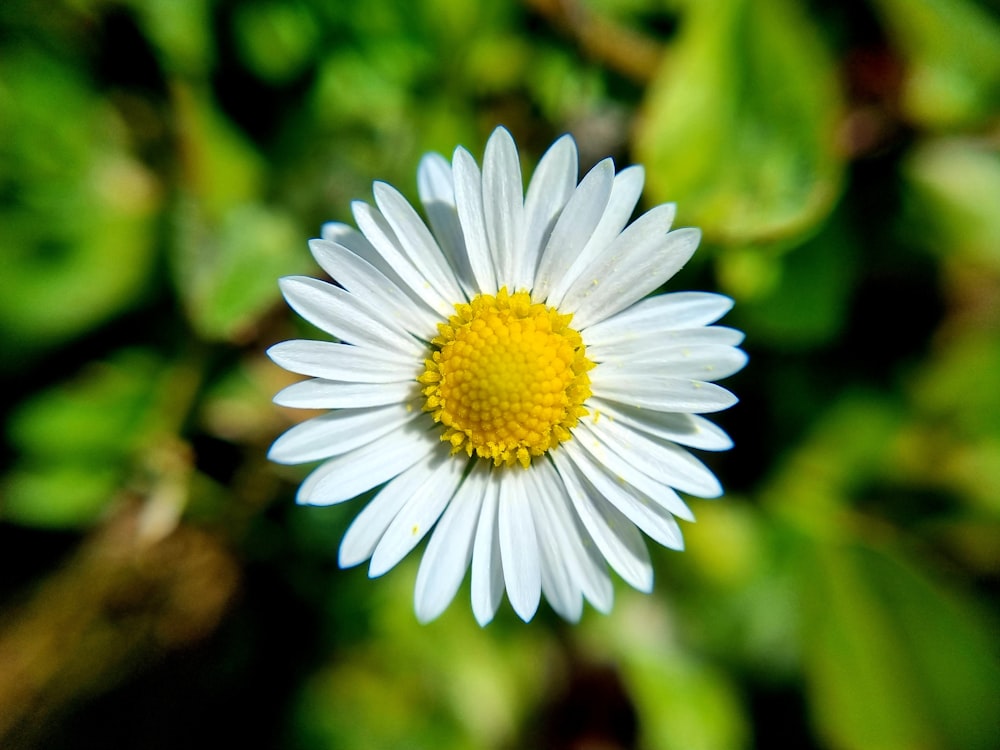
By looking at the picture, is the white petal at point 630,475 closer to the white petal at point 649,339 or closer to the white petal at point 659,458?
the white petal at point 659,458

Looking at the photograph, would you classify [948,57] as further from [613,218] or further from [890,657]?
[890,657]

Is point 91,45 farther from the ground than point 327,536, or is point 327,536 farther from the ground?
point 91,45

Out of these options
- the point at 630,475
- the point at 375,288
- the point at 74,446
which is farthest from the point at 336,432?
the point at 74,446

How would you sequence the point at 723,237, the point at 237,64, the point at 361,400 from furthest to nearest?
the point at 237,64 → the point at 723,237 → the point at 361,400

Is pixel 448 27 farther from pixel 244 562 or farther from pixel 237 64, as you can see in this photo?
pixel 244 562

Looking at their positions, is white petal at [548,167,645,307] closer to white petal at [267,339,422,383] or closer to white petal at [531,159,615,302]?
white petal at [531,159,615,302]

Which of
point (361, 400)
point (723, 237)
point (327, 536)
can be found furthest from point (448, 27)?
point (327, 536)

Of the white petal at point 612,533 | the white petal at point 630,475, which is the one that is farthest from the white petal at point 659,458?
the white petal at point 612,533

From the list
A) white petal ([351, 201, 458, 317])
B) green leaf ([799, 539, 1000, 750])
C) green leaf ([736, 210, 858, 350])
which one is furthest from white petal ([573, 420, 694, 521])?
green leaf ([799, 539, 1000, 750])
